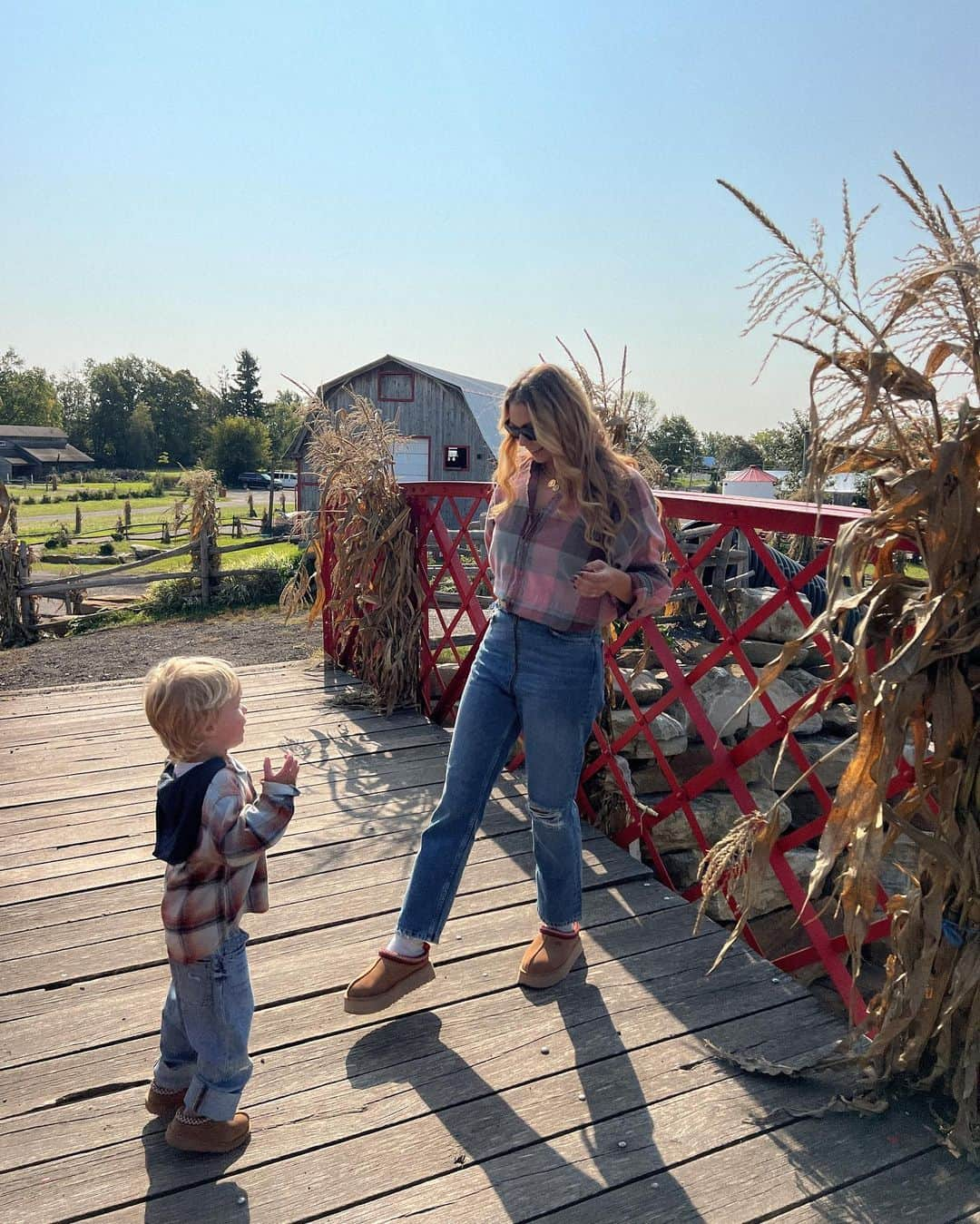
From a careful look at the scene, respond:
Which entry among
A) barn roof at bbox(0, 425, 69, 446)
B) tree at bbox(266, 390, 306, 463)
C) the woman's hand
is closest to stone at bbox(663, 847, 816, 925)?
the woman's hand

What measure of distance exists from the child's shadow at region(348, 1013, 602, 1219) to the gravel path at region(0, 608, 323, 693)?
244 inches

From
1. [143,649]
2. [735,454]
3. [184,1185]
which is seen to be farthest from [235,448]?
[184,1185]

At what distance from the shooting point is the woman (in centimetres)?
230

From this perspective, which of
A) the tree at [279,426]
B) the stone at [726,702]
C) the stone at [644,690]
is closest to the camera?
the stone at [644,690]

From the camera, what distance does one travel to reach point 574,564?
7.75 feet

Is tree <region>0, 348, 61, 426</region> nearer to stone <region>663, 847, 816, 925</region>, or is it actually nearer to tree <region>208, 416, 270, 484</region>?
tree <region>208, 416, 270, 484</region>

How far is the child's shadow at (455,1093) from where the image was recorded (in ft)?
6.23

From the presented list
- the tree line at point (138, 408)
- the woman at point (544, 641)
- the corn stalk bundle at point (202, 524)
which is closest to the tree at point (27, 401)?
the tree line at point (138, 408)

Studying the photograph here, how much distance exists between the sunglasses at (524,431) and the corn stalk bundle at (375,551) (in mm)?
2712

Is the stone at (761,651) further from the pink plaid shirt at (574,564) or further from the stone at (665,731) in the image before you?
the pink plaid shirt at (574,564)

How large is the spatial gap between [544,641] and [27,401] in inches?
3482

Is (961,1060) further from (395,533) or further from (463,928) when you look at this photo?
(395,533)

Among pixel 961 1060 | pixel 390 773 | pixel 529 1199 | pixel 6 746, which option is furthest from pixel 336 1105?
pixel 6 746

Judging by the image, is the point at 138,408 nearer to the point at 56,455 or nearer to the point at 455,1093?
the point at 56,455
